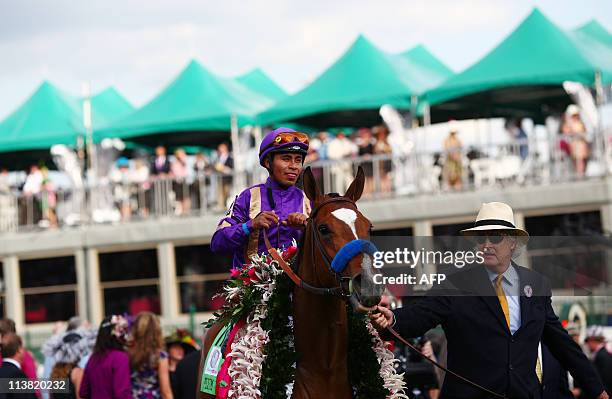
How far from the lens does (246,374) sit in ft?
22.1

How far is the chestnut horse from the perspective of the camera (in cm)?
629

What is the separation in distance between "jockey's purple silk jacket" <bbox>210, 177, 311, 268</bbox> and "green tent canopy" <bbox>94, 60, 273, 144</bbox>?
21.2m

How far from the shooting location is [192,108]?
97.3 feet

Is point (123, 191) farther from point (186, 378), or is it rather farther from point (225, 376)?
point (225, 376)

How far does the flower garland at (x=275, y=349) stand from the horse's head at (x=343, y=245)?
43 cm

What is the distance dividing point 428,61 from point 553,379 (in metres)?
25.1

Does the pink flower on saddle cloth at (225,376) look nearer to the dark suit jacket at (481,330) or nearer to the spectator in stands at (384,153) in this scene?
the dark suit jacket at (481,330)

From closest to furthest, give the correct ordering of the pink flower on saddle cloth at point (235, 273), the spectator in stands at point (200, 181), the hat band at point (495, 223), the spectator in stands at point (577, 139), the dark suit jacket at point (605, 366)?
the hat band at point (495, 223)
the pink flower on saddle cloth at point (235, 273)
the dark suit jacket at point (605, 366)
the spectator in stands at point (577, 139)
the spectator in stands at point (200, 181)

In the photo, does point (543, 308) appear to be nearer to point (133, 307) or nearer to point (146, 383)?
point (146, 383)

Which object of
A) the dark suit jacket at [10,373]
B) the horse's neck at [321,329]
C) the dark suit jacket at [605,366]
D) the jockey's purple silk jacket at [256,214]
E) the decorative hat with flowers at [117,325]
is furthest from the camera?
the dark suit jacket at [605,366]

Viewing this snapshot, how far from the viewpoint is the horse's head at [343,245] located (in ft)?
19.2

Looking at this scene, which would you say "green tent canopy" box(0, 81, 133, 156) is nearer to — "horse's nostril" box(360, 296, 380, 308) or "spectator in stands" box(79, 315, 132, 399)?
"spectator in stands" box(79, 315, 132, 399)

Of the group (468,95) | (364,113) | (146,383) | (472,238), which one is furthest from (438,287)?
(364,113)

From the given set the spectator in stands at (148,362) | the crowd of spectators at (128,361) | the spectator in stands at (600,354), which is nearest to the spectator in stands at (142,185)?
the spectator in stands at (600,354)
